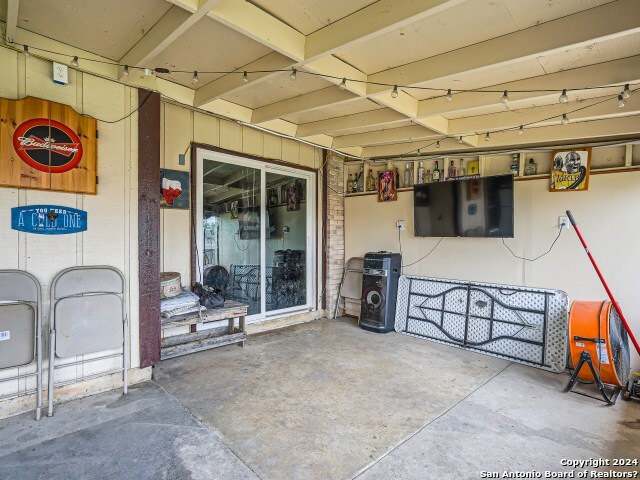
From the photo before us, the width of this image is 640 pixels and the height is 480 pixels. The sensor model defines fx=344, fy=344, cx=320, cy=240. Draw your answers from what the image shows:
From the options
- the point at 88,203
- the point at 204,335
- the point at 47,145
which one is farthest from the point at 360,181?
the point at 47,145

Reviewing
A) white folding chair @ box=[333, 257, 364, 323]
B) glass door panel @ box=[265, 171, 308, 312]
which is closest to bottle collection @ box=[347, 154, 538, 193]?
glass door panel @ box=[265, 171, 308, 312]

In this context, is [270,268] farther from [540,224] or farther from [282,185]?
[540,224]

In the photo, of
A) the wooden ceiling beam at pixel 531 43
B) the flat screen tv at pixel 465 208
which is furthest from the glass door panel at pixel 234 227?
the wooden ceiling beam at pixel 531 43

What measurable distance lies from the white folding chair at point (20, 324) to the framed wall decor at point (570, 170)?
5276mm

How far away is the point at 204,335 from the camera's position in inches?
161

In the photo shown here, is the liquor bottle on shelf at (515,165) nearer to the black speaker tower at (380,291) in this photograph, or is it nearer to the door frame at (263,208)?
the black speaker tower at (380,291)

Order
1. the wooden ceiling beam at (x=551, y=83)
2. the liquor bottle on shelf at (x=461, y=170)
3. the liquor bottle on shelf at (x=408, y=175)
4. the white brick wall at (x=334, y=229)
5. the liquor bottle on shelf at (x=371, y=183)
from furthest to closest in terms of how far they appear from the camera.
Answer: the white brick wall at (x=334, y=229) → the liquor bottle on shelf at (x=371, y=183) → the liquor bottle on shelf at (x=408, y=175) → the liquor bottle on shelf at (x=461, y=170) → the wooden ceiling beam at (x=551, y=83)

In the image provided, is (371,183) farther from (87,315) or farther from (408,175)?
(87,315)

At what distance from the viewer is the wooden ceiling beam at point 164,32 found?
214cm

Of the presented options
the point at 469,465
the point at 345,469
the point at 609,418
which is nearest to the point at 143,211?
the point at 345,469

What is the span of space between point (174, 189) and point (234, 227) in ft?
3.21

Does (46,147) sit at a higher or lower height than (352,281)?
higher

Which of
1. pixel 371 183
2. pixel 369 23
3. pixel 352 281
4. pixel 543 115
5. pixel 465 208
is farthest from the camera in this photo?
pixel 352 281

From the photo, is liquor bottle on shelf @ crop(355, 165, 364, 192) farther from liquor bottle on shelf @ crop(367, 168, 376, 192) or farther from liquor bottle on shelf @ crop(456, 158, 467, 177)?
liquor bottle on shelf @ crop(456, 158, 467, 177)
